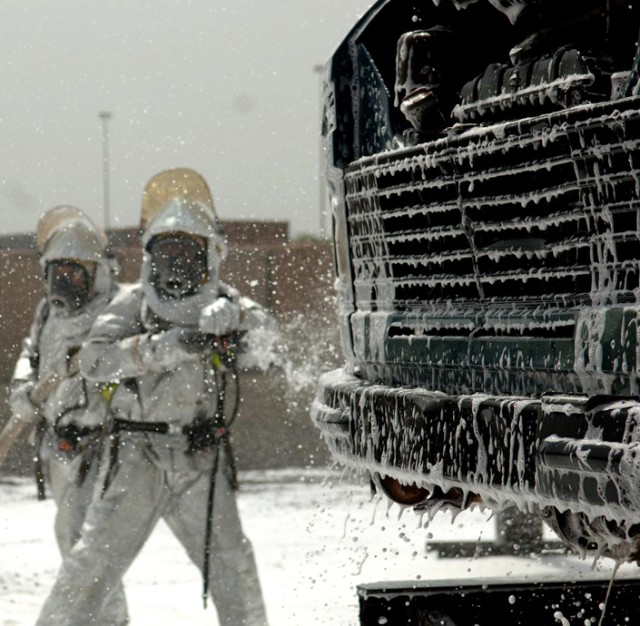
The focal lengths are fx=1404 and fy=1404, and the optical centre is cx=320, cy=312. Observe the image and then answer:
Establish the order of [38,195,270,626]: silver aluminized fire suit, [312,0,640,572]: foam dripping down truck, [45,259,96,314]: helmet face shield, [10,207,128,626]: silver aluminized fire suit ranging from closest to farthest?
1. [312,0,640,572]: foam dripping down truck
2. [38,195,270,626]: silver aluminized fire suit
3. [10,207,128,626]: silver aluminized fire suit
4. [45,259,96,314]: helmet face shield

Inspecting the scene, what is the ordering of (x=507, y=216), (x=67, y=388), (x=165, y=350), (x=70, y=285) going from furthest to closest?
(x=70, y=285)
(x=67, y=388)
(x=165, y=350)
(x=507, y=216)

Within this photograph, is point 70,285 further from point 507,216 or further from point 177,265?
point 507,216

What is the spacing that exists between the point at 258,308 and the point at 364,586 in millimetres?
3109

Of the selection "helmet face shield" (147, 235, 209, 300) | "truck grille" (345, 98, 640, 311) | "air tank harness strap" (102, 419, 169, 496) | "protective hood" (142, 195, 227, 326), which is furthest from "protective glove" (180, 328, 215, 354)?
"truck grille" (345, 98, 640, 311)

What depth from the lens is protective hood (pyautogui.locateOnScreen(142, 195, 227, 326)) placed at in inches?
251

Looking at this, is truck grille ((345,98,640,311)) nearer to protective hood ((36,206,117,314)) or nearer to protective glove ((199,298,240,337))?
protective glove ((199,298,240,337))

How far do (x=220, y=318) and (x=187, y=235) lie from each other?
1.72 feet

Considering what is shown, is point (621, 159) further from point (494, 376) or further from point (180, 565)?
point (180, 565)

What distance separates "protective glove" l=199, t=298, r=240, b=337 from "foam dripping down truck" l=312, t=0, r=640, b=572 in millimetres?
2706

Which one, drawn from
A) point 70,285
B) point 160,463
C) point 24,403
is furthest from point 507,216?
point 24,403

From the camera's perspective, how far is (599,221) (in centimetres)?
241

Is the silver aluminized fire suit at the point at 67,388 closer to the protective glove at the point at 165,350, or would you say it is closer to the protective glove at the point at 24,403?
the protective glove at the point at 24,403

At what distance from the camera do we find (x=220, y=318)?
6230 millimetres

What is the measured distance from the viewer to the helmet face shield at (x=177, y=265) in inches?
253
